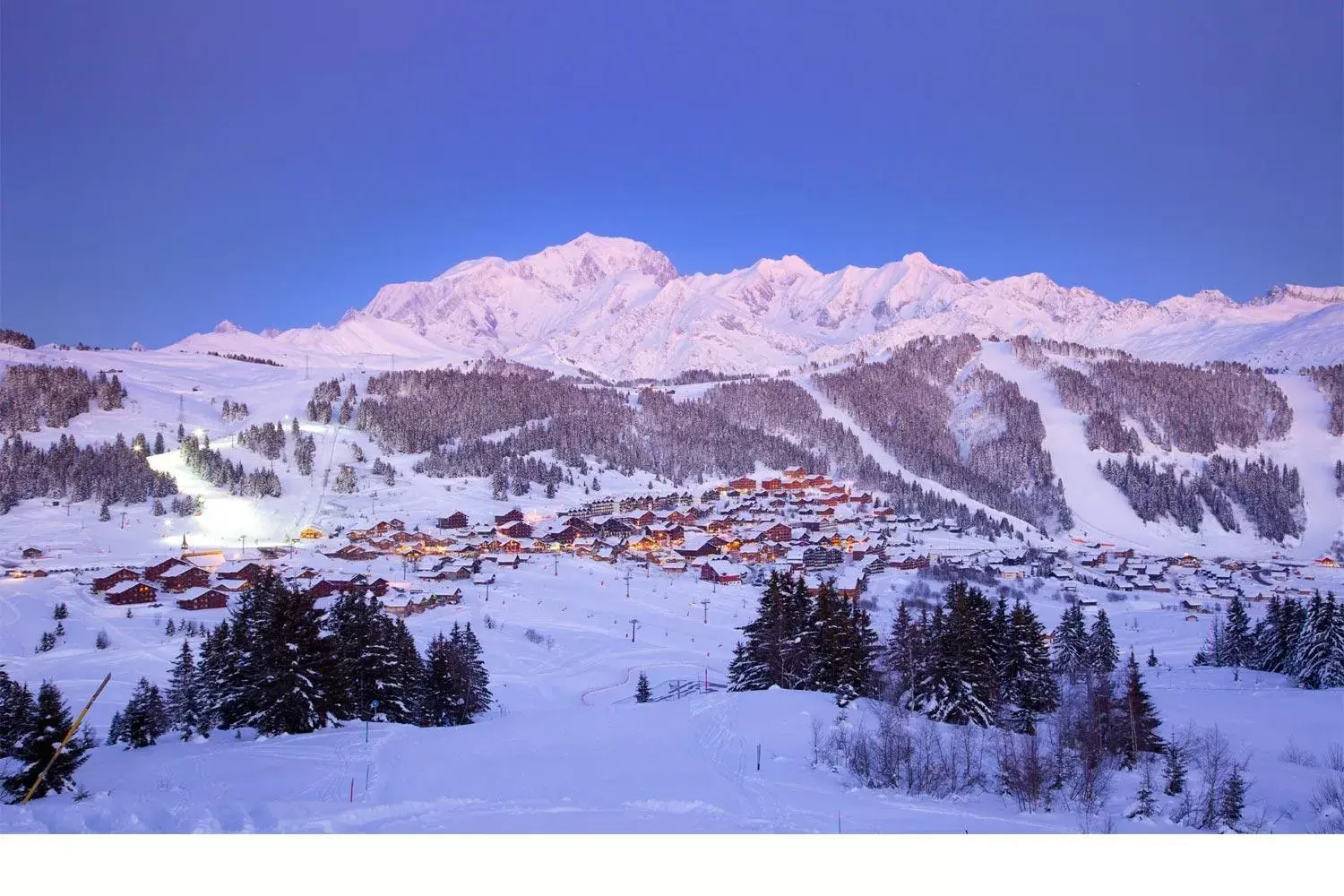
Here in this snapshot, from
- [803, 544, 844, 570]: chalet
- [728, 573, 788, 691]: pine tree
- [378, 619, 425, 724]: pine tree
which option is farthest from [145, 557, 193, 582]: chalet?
[803, 544, 844, 570]: chalet

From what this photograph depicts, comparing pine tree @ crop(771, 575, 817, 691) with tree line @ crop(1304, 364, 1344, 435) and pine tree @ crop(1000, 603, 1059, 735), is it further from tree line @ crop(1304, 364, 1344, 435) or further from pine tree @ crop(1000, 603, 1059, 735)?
tree line @ crop(1304, 364, 1344, 435)

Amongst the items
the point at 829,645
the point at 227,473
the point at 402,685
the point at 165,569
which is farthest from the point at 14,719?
the point at 227,473

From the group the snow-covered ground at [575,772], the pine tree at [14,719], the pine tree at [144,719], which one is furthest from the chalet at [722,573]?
the pine tree at [14,719]

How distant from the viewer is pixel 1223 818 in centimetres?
933

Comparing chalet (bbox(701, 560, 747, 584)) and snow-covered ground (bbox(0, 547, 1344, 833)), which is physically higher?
snow-covered ground (bbox(0, 547, 1344, 833))

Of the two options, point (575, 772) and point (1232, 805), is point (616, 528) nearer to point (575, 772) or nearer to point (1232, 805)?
point (575, 772)

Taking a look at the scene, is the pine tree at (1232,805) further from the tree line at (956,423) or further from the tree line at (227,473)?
the tree line at (956,423)

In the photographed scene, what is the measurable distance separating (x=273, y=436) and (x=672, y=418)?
48.0 meters

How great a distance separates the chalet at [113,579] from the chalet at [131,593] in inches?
8.2

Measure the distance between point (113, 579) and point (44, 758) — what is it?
1127 inches

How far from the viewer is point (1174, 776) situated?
10.8 meters

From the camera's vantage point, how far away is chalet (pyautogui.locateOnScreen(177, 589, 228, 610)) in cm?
3170

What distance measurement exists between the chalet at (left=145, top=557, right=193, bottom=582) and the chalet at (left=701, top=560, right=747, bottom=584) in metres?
27.2

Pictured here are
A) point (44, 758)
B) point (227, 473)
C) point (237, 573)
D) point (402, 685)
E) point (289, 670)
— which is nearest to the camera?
point (44, 758)
